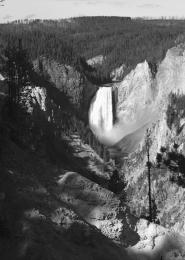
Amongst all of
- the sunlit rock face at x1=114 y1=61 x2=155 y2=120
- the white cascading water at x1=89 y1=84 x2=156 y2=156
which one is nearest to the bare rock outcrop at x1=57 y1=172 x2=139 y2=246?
the white cascading water at x1=89 y1=84 x2=156 y2=156

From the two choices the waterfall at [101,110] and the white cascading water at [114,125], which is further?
the waterfall at [101,110]

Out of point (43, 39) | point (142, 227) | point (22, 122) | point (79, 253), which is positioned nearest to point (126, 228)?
point (142, 227)

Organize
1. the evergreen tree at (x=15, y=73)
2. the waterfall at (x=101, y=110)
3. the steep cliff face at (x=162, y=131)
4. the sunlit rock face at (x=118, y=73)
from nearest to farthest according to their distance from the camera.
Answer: the evergreen tree at (x=15, y=73), the steep cliff face at (x=162, y=131), the waterfall at (x=101, y=110), the sunlit rock face at (x=118, y=73)

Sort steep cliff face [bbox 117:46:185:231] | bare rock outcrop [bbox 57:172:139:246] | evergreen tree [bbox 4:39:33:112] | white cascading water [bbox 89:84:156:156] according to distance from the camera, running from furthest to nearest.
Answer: white cascading water [bbox 89:84:156:156], steep cliff face [bbox 117:46:185:231], evergreen tree [bbox 4:39:33:112], bare rock outcrop [bbox 57:172:139:246]

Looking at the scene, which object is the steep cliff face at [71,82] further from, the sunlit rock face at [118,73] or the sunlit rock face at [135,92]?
the sunlit rock face at [118,73]

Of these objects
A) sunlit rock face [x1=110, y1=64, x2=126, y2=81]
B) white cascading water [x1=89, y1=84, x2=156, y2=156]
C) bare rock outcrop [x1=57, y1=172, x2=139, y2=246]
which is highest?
bare rock outcrop [x1=57, y1=172, x2=139, y2=246]

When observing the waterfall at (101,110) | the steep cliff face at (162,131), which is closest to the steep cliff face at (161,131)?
the steep cliff face at (162,131)

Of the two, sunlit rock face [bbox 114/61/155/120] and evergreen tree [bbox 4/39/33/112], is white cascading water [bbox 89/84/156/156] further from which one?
evergreen tree [bbox 4/39/33/112]

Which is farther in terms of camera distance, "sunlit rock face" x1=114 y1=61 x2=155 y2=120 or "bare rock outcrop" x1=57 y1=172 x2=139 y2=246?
"sunlit rock face" x1=114 y1=61 x2=155 y2=120

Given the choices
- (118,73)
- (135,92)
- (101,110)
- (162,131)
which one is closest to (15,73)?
(162,131)

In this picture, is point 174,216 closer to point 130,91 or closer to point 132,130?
point 132,130
